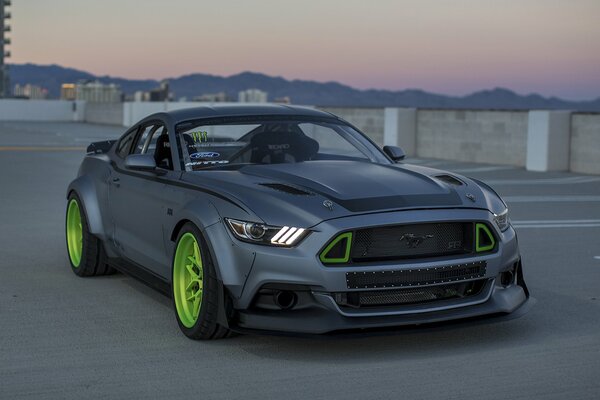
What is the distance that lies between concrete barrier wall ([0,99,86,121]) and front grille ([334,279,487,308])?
2666 inches

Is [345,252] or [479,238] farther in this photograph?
[479,238]

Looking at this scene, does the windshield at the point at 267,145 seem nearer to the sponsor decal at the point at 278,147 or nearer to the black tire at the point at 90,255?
the sponsor decal at the point at 278,147

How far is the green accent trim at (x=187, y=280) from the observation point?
6.73 metres

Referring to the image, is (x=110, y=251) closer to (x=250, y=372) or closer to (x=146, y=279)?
(x=146, y=279)

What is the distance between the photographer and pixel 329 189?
6523mm

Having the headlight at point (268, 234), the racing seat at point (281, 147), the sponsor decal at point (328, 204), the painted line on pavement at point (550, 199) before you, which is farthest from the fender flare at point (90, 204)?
the painted line on pavement at point (550, 199)

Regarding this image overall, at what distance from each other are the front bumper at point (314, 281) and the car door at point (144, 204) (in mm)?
1046

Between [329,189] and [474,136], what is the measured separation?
21168mm

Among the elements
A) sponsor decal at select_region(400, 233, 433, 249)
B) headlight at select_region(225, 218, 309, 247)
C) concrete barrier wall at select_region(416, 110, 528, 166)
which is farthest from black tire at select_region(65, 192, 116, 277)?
concrete barrier wall at select_region(416, 110, 528, 166)

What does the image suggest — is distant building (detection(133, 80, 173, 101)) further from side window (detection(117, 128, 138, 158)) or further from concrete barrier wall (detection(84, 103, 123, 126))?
side window (detection(117, 128, 138, 158))

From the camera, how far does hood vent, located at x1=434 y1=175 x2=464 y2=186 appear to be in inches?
275

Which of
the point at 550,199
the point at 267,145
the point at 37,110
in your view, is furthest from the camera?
the point at 37,110

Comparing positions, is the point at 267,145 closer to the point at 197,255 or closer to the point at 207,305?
the point at 197,255

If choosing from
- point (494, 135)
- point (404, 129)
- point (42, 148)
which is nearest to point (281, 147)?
point (494, 135)
